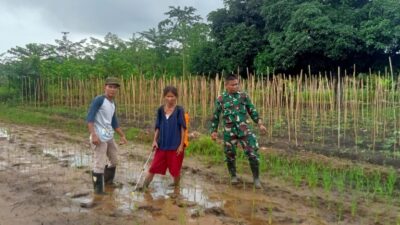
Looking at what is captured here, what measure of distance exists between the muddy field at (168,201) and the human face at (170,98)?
3.66 ft

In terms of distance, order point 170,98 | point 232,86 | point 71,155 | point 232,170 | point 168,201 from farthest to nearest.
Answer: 1. point 71,155
2. point 232,170
3. point 232,86
4. point 170,98
5. point 168,201

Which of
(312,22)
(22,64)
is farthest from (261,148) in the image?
(22,64)

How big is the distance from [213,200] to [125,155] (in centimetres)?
346

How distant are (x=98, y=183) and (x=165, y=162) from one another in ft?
2.84

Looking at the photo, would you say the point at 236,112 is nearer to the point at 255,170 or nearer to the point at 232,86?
the point at 232,86

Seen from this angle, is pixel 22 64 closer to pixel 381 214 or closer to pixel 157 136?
pixel 157 136

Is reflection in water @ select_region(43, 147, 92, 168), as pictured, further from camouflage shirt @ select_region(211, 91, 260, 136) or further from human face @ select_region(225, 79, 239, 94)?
human face @ select_region(225, 79, 239, 94)

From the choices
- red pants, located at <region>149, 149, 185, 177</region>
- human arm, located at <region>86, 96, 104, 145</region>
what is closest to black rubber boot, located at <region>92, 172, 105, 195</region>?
human arm, located at <region>86, 96, 104, 145</region>

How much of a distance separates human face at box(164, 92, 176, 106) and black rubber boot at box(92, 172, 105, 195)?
3.95ft

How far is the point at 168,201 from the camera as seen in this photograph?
192 inches

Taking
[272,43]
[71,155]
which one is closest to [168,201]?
[71,155]

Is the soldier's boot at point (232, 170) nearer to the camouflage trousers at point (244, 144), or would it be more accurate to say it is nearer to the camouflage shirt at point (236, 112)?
the camouflage trousers at point (244, 144)

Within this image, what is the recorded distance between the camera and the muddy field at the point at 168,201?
4.27 m

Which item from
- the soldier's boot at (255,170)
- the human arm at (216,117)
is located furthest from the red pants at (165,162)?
the soldier's boot at (255,170)
